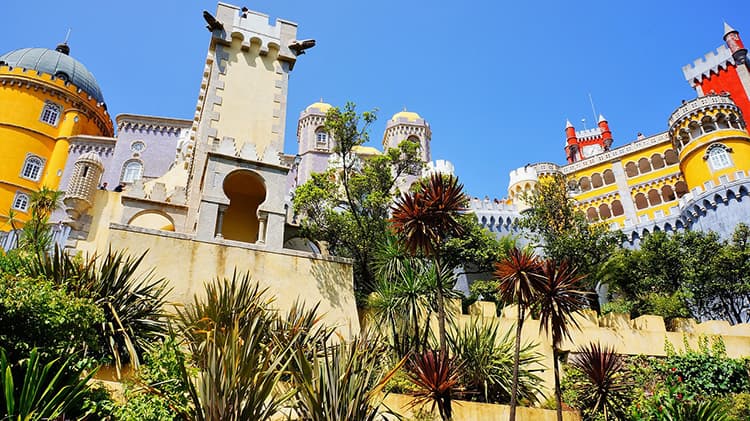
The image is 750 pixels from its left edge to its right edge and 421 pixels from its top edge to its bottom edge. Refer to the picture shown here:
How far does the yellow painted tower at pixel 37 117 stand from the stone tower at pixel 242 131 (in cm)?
2167

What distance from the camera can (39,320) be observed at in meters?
8.15

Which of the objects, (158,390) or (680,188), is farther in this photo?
(680,188)

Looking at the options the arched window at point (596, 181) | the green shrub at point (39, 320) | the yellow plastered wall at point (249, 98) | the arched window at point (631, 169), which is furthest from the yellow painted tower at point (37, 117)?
the arched window at point (631, 169)

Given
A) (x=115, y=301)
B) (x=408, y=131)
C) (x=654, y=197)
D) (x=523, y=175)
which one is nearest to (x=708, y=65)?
(x=654, y=197)

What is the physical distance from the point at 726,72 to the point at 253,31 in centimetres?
4579

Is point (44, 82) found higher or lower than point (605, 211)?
higher

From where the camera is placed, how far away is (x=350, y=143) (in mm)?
17828

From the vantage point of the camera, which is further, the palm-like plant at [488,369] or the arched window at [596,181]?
the arched window at [596,181]

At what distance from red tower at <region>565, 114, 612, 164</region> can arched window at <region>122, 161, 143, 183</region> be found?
48017 millimetres

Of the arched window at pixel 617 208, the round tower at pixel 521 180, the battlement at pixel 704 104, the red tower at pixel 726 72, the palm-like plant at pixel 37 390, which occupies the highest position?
the red tower at pixel 726 72

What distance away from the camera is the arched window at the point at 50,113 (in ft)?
120

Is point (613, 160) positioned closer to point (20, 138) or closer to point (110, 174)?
point (110, 174)

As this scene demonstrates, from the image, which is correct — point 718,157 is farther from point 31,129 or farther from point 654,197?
point 31,129

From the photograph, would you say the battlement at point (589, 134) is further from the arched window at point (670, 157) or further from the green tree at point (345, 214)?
the green tree at point (345, 214)
